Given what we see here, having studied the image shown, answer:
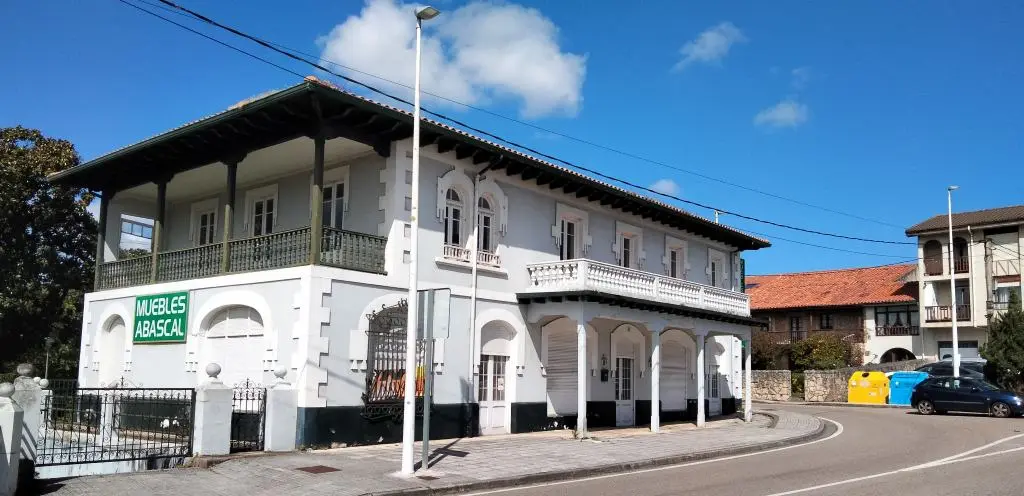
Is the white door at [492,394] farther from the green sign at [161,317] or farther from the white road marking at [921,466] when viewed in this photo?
the white road marking at [921,466]

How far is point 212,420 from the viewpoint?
46.7 ft

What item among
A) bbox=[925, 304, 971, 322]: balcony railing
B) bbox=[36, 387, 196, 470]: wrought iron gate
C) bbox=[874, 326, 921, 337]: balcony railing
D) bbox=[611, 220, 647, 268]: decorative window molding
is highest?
bbox=[611, 220, 647, 268]: decorative window molding

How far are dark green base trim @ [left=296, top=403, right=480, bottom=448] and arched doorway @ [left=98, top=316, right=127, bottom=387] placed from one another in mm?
9217

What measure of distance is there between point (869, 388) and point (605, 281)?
21.4m

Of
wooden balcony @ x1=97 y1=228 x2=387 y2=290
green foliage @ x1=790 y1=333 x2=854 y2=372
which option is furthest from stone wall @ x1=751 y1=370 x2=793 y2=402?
wooden balcony @ x1=97 y1=228 x2=387 y2=290

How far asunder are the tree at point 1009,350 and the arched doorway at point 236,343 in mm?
32720

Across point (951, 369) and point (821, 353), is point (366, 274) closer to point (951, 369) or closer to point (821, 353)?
point (951, 369)

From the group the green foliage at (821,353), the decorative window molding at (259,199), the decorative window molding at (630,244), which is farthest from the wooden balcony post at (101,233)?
the green foliage at (821,353)

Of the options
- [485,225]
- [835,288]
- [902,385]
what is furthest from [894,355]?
[485,225]

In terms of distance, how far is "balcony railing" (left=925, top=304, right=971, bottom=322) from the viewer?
4778cm

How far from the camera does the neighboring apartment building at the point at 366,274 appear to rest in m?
16.9

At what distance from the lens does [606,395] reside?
24016mm

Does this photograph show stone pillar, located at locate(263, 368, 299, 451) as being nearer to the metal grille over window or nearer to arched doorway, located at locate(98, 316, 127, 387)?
the metal grille over window

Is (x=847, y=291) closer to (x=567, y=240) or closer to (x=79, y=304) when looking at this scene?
(x=567, y=240)
